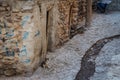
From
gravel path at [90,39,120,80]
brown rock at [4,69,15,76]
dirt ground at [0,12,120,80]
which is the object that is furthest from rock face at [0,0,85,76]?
gravel path at [90,39,120,80]

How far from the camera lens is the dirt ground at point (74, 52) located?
8.04m

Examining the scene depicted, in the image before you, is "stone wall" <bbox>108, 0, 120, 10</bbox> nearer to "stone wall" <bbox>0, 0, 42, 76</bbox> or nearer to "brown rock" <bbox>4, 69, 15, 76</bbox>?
"stone wall" <bbox>0, 0, 42, 76</bbox>

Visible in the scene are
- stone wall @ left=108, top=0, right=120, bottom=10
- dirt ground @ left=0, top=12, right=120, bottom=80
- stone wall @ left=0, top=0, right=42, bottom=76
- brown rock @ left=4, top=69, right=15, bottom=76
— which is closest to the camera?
stone wall @ left=0, top=0, right=42, bottom=76

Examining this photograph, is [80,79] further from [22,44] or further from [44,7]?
[44,7]

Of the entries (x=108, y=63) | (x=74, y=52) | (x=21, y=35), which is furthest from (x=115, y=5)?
(x=21, y=35)

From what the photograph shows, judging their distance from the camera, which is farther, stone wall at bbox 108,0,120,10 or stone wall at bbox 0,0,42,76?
stone wall at bbox 108,0,120,10

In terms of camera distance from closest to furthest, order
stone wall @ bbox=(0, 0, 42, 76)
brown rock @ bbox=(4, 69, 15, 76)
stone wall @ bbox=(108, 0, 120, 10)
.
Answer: stone wall @ bbox=(0, 0, 42, 76)
brown rock @ bbox=(4, 69, 15, 76)
stone wall @ bbox=(108, 0, 120, 10)

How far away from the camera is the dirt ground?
26.4 feet

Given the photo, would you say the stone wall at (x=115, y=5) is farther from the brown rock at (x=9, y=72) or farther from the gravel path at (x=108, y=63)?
the brown rock at (x=9, y=72)

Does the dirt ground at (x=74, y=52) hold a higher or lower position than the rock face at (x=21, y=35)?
lower

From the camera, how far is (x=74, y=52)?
9.92m

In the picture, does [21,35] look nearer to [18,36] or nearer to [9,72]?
[18,36]

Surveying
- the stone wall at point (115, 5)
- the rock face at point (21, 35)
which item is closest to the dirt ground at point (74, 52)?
the rock face at point (21, 35)

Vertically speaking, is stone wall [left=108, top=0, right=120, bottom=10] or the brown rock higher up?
stone wall [left=108, top=0, right=120, bottom=10]
